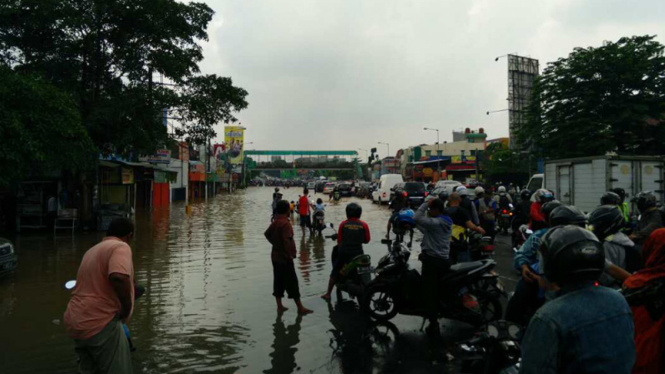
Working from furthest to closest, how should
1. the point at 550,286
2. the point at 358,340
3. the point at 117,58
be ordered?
the point at 117,58
the point at 358,340
the point at 550,286

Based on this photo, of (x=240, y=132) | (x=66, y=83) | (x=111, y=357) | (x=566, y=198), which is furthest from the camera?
(x=240, y=132)

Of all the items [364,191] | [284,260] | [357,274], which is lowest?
[357,274]

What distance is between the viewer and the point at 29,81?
13.6 metres

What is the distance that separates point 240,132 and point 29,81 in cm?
7232

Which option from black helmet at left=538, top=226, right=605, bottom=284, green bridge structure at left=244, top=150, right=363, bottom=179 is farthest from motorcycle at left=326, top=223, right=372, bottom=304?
green bridge structure at left=244, top=150, right=363, bottom=179

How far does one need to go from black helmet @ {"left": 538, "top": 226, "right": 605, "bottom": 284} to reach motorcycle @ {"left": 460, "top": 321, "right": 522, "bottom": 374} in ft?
2.15

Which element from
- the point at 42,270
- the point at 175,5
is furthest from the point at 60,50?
the point at 42,270

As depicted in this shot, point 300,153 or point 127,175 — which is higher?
point 300,153

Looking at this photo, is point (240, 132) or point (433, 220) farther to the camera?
point (240, 132)

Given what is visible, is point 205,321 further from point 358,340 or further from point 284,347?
point 358,340

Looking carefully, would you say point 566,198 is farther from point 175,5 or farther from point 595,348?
point 175,5

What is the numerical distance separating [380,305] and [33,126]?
1171cm

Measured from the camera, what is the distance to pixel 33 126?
43.9ft

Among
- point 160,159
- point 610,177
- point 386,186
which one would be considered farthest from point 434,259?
point 386,186
